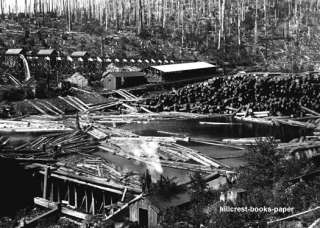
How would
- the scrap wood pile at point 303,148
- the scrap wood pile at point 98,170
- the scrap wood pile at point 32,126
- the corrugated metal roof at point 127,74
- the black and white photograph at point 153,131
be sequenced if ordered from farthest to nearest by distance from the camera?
1. the corrugated metal roof at point 127,74
2. the scrap wood pile at point 32,126
3. the scrap wood pile at point 303,148
4. the scrap wood pile at point 98,170
5. the black and white photograph at point 153,131

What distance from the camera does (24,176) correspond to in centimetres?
2077

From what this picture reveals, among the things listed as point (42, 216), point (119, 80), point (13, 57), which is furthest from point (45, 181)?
point (13, 57)

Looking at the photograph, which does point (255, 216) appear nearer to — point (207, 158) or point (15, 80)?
point (207, 158)

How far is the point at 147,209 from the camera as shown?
45.9ft

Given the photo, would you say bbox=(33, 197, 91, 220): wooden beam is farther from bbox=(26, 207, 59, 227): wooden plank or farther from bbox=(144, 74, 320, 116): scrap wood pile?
bbox=(144, 74, 320, 116): scrap wood pile

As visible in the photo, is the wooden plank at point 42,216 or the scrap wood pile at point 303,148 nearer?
the wooden plank at point 42,216

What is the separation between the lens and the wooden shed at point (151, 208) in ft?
44.9

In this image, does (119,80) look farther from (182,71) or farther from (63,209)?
(63,209)

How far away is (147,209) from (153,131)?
56.1 feet

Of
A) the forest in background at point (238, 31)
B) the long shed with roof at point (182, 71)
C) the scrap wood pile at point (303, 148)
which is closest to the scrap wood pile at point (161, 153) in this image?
the scrap wood pile at point (303, 148)

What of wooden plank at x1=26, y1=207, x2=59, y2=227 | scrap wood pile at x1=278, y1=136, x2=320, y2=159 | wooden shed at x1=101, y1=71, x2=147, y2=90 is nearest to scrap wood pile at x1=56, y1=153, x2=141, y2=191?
wooden plank at x1=26, y1=207, x2=59, y2=227

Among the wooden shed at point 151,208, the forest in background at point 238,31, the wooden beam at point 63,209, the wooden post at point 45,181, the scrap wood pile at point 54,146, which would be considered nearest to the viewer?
the wooden shed at point 151,208

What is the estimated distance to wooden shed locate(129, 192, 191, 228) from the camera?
44.9ft

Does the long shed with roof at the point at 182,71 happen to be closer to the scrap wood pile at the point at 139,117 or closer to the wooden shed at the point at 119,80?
the wooden shed at the point at 119,80
